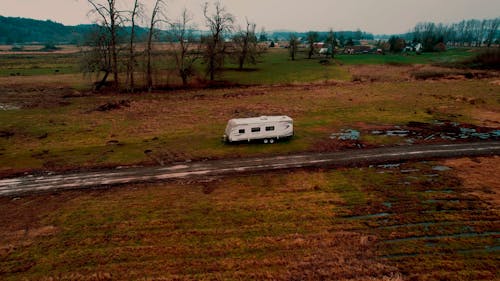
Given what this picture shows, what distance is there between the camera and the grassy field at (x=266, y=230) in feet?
48.1

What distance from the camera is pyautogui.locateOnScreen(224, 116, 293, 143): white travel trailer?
31047 millimetres

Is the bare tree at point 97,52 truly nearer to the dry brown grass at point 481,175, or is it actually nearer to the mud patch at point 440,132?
the mud patch at point 440,132

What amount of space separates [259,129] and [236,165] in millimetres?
5945

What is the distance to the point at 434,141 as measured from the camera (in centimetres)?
3170

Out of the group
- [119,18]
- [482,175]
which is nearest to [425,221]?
[482,175]

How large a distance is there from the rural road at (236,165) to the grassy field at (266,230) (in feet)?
5.24

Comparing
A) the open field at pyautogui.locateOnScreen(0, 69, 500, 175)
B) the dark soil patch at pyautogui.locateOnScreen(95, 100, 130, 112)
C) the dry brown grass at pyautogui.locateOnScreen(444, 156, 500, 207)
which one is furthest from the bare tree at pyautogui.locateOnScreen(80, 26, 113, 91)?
the dry brown grass at pyautogui.locateOnScreen(444, 156, 500, 207)

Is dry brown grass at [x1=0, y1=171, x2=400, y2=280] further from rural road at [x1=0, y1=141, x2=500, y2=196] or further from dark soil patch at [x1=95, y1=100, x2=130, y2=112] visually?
dark soil patch at [x1=95, y1=100, x2=130, y2=112]

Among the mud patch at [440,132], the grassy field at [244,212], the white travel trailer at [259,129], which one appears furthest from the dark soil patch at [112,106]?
the mud patch at [440,132]

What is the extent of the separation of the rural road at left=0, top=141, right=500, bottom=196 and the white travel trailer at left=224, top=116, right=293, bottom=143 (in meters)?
3.82

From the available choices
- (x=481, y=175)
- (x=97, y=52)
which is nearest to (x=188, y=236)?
(x=481, y=175)

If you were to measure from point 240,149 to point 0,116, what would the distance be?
34.6m

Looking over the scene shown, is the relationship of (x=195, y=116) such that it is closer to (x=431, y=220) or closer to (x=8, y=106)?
(x=8, y=106)

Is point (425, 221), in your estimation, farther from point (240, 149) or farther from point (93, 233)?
point (93, 233)
